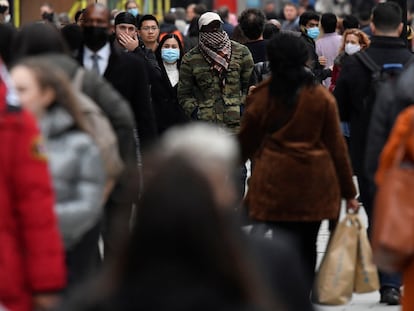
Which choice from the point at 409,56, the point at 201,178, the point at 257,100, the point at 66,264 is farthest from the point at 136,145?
the point at 201,178

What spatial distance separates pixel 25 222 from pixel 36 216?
5 centimetres

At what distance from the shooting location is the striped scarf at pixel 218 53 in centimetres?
1131

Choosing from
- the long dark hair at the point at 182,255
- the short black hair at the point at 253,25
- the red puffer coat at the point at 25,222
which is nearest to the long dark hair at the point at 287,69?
the red puffer coat at the point at 25,222

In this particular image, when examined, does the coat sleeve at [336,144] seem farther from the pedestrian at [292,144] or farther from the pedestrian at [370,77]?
the pedestrian at [370,77]

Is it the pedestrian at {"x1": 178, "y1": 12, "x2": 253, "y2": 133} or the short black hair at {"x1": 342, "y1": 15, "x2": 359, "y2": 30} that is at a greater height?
the pedestrian at {"x1": 178, "y1": 12, "x2": 253, "y2": 133}

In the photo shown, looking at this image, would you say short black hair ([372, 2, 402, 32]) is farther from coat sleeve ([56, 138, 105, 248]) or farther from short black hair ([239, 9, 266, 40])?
short black hair ([239, 9, 266, 40])

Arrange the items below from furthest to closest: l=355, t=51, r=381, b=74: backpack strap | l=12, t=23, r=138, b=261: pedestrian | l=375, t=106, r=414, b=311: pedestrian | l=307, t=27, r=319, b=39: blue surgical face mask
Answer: l=307, t=27, r=319, b=39: blue surgical face mask, l=355, t=51, r=381, b=74: backpack strap, l=12, t=23, r=138, b=261: pedestrian, l=375, t=106, r=414, b=311: pedestrian

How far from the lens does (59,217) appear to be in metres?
5.98

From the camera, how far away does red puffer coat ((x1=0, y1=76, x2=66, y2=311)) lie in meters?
5.24

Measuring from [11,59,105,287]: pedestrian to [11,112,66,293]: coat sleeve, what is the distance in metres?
0.62

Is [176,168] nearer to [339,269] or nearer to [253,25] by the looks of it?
[339,269]

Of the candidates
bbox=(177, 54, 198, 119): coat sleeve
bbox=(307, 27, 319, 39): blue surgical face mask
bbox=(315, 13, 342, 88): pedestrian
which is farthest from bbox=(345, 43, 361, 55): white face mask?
bbox=(307, 27, 319, 39): blue surgical face mask

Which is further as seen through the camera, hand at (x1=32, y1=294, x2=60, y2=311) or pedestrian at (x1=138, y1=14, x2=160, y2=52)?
pedestrian at (x1=138, y1=14, x2=160, y2=52)

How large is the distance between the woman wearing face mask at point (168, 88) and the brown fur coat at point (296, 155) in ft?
11.6
